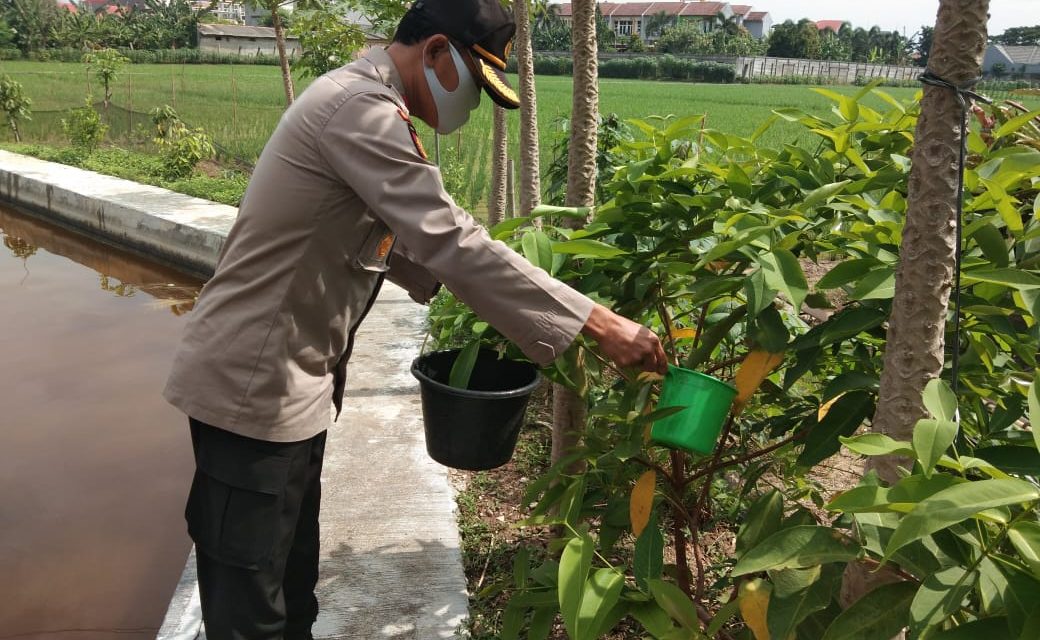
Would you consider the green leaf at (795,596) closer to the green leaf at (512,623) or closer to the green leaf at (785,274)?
the green leaf at (785,274)

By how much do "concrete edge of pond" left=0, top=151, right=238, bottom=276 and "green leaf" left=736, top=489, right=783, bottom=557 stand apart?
255 inches

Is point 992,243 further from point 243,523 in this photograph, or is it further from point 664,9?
point 664,9

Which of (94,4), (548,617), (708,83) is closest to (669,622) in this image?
(548,617)

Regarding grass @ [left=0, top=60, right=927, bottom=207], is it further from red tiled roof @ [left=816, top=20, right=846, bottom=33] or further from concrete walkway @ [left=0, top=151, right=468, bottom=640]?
red tiled roof @ [left=816, top=20, right=846, bottom=33]

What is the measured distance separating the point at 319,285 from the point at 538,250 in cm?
48

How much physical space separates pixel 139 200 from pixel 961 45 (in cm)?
930

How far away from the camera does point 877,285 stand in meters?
1.45

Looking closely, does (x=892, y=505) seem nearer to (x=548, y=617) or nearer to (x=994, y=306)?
(x=994, y=306)

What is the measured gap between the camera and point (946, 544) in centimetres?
113

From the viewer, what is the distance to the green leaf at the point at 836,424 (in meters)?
1.60

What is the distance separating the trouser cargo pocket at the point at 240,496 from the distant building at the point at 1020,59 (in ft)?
217

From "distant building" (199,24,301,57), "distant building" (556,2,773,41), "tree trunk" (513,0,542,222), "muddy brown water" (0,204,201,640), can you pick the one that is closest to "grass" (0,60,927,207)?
"tree trunk" (513,0,542,222)

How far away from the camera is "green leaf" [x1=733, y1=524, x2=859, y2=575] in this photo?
3.97 feet

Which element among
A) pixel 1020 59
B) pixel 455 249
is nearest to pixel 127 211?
pixel 455 249
